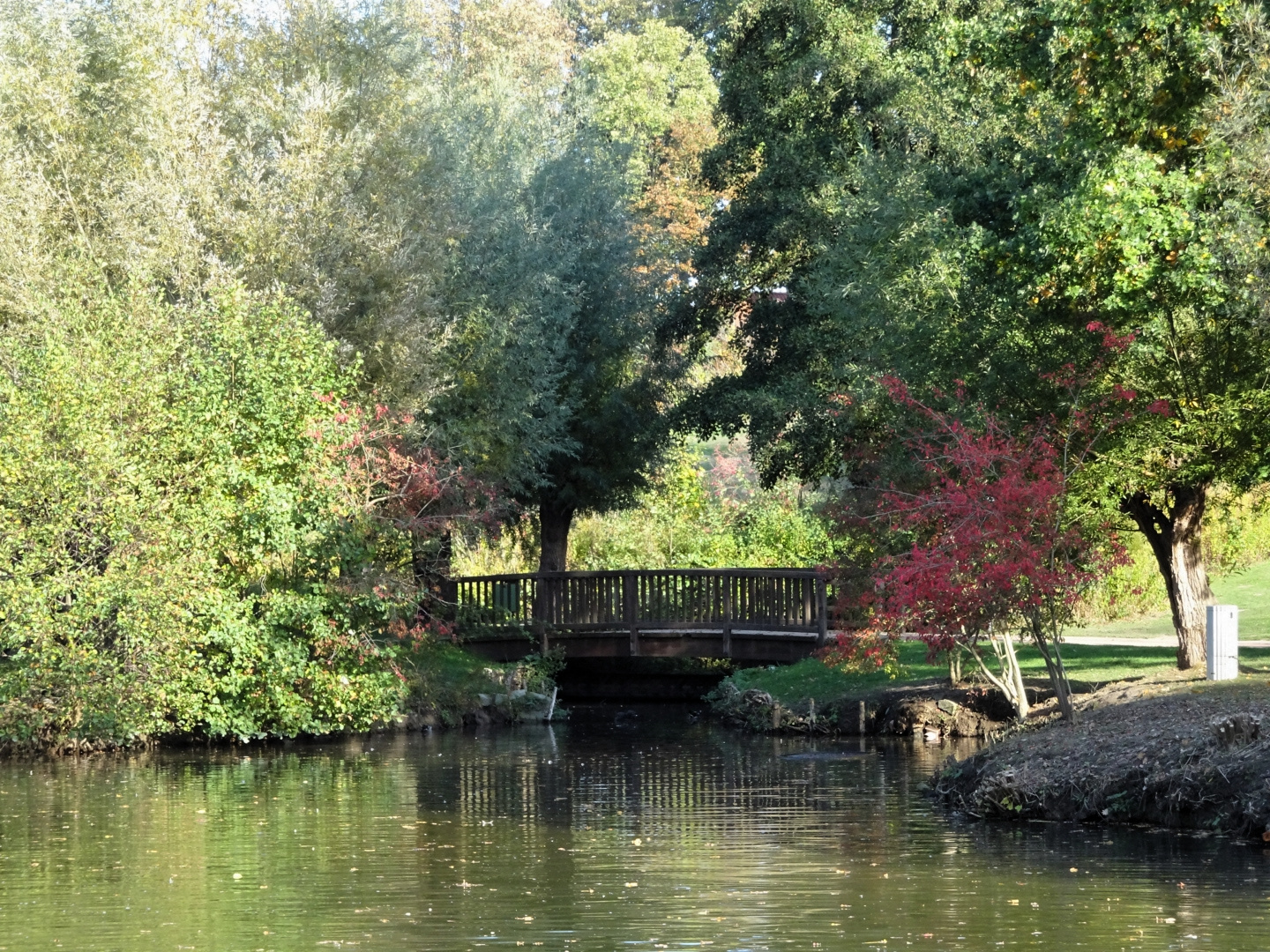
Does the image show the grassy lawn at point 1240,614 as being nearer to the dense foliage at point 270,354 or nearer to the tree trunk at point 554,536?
the dense foliage at point 270,354

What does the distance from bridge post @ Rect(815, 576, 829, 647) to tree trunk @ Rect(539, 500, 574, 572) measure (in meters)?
6.79

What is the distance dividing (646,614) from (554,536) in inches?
169

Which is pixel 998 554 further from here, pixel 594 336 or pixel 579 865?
pixel 594 336

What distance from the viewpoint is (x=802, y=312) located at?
29469mm

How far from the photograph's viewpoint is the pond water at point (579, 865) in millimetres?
9672

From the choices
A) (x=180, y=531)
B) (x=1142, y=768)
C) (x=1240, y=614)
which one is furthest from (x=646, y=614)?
(x=1142, y=768)

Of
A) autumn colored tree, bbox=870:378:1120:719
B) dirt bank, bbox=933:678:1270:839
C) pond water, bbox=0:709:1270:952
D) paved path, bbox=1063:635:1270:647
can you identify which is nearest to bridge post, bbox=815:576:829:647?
paved path, bbox=1063:635:1270:647

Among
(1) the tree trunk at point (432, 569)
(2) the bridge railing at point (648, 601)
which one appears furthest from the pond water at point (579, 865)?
(2) the bridge railing at point (648, 601)

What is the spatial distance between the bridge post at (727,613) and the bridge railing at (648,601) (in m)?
0.01

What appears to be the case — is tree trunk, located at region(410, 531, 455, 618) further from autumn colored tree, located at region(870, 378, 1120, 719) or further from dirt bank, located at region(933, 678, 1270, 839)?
dirt bank, located at region(933, 678, 1270, 839)

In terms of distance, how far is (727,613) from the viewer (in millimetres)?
26297

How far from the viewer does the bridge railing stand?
25766 mm

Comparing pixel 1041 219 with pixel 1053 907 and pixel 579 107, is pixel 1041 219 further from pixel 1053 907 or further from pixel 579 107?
pixel 579 107

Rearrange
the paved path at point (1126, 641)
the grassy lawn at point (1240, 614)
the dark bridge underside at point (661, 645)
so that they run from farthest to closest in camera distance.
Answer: the dark bridge underside at point (661, 645) → the grassy lawn at point (1240, 614) → the paved path at point (1126, 641)
